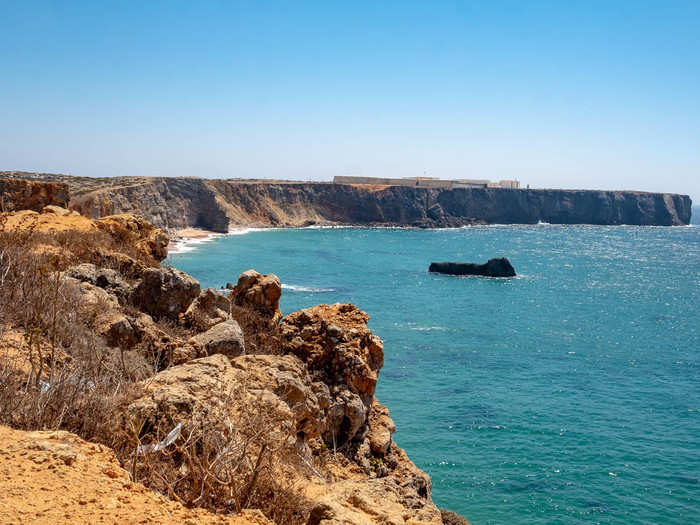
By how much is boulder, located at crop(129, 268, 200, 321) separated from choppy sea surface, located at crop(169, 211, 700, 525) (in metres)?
9.32

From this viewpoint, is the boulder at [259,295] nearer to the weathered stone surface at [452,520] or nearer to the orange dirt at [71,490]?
the weathered stone surface at [452,520]

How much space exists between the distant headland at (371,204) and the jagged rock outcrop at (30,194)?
53052mm

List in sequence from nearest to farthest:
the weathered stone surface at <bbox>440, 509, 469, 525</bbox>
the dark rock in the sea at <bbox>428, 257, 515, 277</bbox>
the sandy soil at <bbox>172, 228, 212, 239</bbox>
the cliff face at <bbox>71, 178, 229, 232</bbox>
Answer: the weathered stone surface at <bbox>440, 509, 469, 525</bbox>, the dark rock in the sea at <bbox>428, 257, 515, 277</bbox>, the cliff face at <bbox>71, 178, 229, 232</bbox>, the sandy soil at <bbox>172, 228, 212, 239</bbox>

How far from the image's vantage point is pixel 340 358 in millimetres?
10297

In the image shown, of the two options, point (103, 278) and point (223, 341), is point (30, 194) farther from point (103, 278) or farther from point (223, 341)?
point (223, 341)

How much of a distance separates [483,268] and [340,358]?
170ft

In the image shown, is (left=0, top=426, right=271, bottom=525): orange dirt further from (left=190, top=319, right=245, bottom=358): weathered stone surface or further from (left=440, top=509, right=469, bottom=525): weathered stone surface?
(left=440, top=509, right=469, bottom=525): weathered stone surface

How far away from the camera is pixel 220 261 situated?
60.1 metres

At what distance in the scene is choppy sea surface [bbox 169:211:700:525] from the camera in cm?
1642

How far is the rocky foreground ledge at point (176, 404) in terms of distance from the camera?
4.26 meters

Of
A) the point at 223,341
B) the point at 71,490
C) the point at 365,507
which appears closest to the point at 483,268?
the point at 223,341

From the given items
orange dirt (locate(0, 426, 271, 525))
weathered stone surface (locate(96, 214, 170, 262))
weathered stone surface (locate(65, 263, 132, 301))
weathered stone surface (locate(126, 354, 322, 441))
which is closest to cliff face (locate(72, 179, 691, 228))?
weathered stone surface (locate(96, 214, 170, 262))

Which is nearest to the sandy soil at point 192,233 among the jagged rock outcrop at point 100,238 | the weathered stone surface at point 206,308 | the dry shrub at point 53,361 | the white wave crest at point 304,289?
the white wave crest at point 304,289

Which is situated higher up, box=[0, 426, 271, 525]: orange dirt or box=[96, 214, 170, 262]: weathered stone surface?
box=[96, 214, 170, 262]: weathered stone surface
